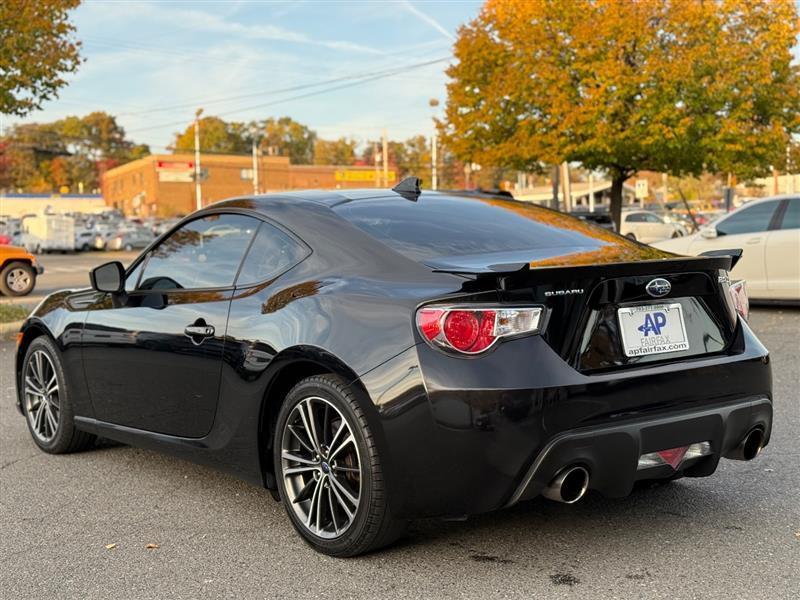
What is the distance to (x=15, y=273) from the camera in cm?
2047

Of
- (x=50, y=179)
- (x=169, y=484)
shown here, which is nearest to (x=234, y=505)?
(x=169, y=484)

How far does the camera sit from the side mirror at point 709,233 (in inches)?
523

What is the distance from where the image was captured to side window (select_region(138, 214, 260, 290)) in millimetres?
4680

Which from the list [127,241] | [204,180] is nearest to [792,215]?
[127,241]

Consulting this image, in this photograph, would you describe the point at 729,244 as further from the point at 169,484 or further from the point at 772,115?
the point at 772,115

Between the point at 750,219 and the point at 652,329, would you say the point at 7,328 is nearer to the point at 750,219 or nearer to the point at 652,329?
the point at 750,219

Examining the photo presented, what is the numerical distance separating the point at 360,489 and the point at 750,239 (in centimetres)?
1050

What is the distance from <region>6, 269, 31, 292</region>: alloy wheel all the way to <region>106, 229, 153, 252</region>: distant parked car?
28.3 metres

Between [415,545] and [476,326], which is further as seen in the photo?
[415,545]

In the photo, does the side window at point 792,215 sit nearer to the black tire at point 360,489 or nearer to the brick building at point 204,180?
the black tire at point 360,489

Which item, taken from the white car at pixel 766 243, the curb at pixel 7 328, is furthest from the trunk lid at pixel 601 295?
the curb at pixel 7 328

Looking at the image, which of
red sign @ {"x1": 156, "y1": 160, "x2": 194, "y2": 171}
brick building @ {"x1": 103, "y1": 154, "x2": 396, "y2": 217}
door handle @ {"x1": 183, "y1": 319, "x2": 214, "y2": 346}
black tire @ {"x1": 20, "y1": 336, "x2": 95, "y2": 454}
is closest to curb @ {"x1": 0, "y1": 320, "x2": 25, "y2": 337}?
black tire @ {"x1": 20, "y1": 336, "x2": 95, "y2": 454}

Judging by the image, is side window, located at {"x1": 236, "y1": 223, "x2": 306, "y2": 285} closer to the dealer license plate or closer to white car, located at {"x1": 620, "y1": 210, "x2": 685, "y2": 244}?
the dealer license plate

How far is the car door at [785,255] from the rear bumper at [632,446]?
30.2ft
